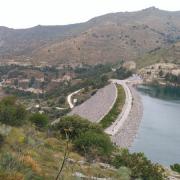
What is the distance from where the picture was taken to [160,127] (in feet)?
230

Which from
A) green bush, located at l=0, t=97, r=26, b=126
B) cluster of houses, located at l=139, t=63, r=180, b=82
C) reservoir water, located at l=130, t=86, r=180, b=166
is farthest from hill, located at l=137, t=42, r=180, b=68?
green bush, located at l=0, t=97, r=26, b=126

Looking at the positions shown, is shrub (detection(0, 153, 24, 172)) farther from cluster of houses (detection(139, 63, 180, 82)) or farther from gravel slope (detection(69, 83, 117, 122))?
cluster of houses (detection(139, 63, 180, 82))

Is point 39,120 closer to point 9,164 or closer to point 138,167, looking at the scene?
point 138,167

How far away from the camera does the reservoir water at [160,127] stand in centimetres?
5146

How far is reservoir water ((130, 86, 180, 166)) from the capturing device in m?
51.5

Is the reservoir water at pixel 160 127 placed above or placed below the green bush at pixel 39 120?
below

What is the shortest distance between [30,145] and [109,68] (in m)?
140

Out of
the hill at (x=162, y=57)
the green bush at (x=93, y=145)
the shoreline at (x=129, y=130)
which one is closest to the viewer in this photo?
the green bush at (x=93, y=145)

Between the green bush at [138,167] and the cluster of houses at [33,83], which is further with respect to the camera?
the cluster of houses at [33,83]

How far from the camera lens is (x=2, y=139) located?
1591 centimetres

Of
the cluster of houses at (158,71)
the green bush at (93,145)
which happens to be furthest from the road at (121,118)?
the cluster of houses at (158,71)

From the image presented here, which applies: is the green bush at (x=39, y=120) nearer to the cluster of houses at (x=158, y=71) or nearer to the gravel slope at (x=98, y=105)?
the gravel slope at (x=98, y=105)

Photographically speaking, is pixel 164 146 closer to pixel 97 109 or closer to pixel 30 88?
pixel 97 109

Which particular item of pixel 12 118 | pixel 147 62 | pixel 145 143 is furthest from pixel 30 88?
pixel 12 118
